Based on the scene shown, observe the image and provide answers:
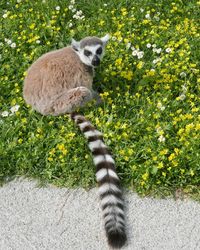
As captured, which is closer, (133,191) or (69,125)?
(133,191)

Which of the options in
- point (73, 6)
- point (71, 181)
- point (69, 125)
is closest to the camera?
point (71, 181)

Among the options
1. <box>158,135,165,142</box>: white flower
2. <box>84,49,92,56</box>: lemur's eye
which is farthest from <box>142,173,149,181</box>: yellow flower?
<box>84,49,92,56</box>: lemur's eye

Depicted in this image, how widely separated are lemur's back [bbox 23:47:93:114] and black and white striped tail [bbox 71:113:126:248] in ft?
1.45

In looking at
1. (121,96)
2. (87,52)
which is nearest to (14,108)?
(87,52)

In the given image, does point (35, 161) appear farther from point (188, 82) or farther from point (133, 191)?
point (188, 82)

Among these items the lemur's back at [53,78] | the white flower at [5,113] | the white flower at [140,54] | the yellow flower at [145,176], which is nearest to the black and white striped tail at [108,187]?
the yellow flower at [145,176]

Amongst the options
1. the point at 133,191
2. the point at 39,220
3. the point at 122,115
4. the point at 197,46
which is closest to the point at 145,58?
the point at 197,46

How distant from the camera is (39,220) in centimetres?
395

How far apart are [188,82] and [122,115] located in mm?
820

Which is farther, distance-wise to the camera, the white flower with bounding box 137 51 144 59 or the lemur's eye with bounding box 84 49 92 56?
the white flower with bounding box 137 51 144 59

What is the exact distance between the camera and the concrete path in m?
3.74

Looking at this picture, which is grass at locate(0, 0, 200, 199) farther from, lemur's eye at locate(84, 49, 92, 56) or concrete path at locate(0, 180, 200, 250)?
lemur's eye at locate(84, 49, 92, 56)

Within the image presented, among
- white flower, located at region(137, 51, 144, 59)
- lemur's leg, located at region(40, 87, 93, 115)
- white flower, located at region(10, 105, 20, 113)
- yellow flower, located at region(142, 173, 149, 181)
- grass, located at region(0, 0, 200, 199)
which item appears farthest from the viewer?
white flower, located at region(137, 51, 144, 59)

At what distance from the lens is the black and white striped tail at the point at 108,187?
3674 mm
